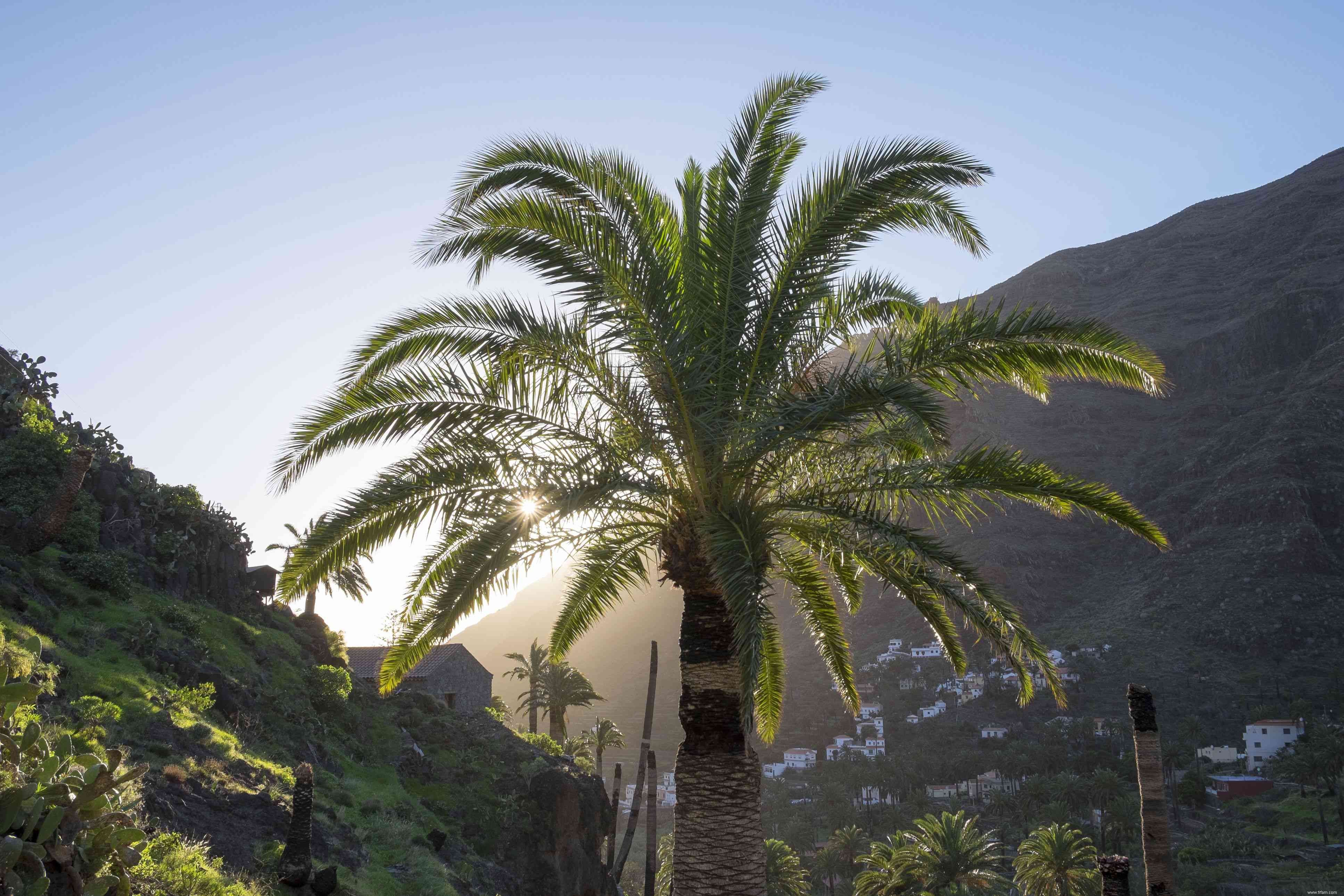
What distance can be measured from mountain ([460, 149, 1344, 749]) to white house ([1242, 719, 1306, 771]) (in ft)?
17.9

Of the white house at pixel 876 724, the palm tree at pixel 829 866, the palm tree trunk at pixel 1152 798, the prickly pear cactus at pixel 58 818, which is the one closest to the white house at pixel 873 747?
the white house at pixel 876 724

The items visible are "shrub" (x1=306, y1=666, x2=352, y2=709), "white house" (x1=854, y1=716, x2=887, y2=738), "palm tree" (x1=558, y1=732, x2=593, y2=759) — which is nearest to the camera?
"shrub" (x1=306, y1=666, x2=352, y2=709)

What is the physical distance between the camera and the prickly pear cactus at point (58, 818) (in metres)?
6.50

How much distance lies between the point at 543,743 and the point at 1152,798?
2941 cm

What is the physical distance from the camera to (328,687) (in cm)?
2595

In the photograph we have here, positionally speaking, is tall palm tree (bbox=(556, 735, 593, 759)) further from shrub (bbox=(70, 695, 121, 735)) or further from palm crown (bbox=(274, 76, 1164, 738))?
palm crown (bbox=(274, 76, 1164, 738))

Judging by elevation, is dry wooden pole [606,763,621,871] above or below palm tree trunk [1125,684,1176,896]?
below

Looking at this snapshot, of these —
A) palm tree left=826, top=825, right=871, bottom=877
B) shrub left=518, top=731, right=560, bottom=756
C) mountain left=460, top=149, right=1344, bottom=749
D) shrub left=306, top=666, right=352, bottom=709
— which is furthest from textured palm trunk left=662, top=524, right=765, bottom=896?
mountain left=460, top=149, right=1344, bottom=749

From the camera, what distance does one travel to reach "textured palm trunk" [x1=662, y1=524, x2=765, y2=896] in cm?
918

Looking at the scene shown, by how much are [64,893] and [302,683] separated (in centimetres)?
1958

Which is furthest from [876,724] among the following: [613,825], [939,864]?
[613,825]

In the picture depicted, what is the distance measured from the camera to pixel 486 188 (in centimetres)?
1014

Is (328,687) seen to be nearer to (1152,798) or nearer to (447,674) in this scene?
(447,674)

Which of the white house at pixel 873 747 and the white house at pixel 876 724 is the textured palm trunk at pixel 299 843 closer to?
the white house at pixel 873 747
